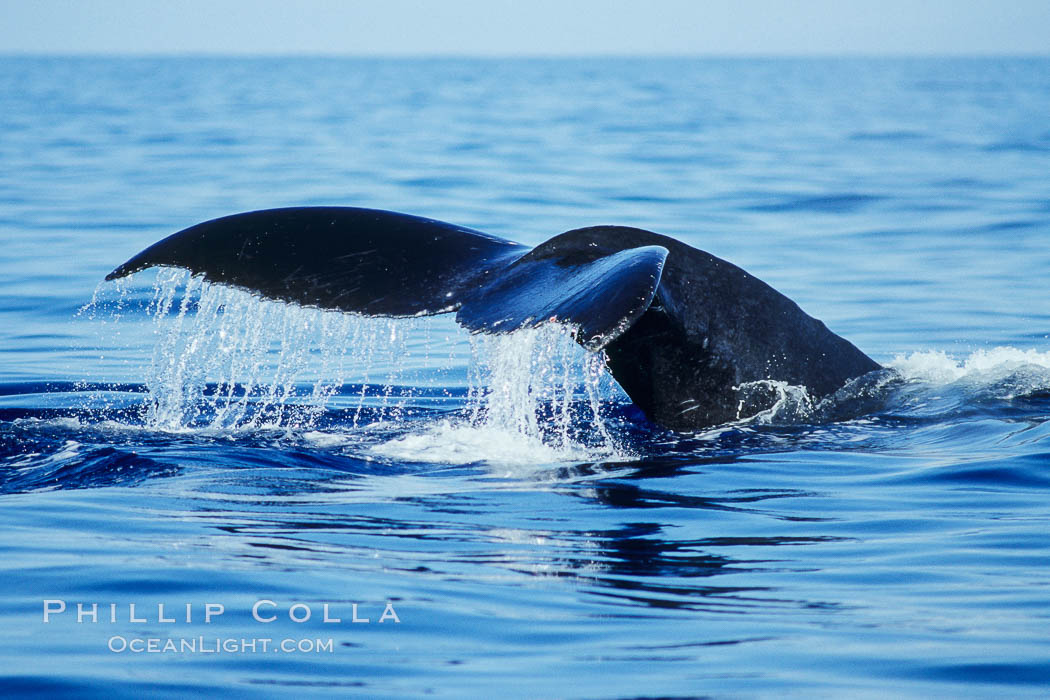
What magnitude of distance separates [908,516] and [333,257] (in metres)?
2.32

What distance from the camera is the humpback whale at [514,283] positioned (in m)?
5.34

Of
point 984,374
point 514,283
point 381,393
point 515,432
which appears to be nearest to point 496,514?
point 514,283

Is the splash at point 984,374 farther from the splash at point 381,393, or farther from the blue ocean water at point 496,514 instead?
the splash at point 381,393

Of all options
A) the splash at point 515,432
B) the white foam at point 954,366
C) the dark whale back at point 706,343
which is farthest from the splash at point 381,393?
the white foam at point 954,366

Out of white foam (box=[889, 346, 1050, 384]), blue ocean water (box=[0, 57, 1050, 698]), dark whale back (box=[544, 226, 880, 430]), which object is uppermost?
dark whale back (box=[544, 226, 880, 430])

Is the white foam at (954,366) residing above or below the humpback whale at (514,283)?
below

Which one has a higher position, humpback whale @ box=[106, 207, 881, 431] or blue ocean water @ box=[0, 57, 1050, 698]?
humpback whale @ box=[106, 207, 881, 431]

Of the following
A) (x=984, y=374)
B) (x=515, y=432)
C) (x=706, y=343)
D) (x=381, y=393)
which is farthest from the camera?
(x=381, y=393)

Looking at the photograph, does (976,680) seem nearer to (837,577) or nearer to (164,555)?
(837,577)

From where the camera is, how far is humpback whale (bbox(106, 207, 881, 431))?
5336 mm

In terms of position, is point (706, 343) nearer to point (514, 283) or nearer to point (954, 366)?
point (514, 283)

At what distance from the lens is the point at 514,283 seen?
5289 mm

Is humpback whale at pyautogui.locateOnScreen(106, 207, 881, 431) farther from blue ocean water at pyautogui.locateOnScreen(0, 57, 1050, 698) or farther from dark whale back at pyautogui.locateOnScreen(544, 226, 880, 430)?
blue ocean water at pyautogui.locateOnScreen(0, 57, 1050, 698)

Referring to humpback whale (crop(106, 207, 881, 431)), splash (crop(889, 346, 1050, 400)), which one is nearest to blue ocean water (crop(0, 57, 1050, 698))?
splash (crop(889, 346, 1050, 400))
